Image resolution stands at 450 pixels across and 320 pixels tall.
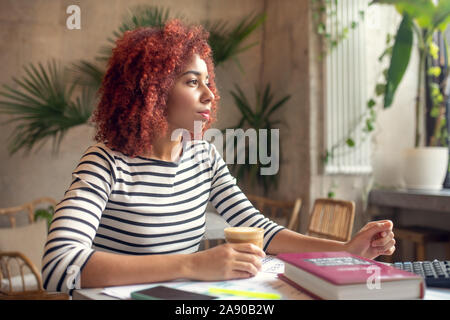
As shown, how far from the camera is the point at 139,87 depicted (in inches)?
50.4

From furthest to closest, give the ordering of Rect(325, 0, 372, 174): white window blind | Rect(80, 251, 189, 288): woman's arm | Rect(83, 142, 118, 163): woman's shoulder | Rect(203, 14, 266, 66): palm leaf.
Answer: Rect(203, 14, 266, 66): palm leaf
Rect(325, 0, 372, 174): white window blind
Rect(83, 142, 118, 163): woman's shoulder
Rect(80, 251, 189, 288): woman's arm

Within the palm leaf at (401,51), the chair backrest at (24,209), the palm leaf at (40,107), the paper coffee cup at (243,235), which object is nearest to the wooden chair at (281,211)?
the palm leaf at (401,51)

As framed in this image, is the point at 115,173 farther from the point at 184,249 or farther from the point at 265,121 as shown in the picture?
the point at 265,121

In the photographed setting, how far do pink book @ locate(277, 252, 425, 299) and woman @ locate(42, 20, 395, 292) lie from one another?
0.31 m

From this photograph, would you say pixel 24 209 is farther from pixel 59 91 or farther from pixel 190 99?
pixel 190 99

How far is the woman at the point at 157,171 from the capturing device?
110cm

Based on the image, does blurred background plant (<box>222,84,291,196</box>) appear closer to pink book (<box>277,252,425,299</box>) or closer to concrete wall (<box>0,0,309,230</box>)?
concrete wall (<box>0,0,309,230</box>)

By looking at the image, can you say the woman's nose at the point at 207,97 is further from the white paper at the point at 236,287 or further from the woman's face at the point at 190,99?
the white paper at the point at 236,287

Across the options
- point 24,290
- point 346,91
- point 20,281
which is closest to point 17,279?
point 20,281

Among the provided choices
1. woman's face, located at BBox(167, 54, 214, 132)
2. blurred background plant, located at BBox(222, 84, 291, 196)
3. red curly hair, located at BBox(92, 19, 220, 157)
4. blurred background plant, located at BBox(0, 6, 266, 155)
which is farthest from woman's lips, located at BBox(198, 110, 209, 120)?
blurred background plant, located at BBox(222, 84, 291, 196)

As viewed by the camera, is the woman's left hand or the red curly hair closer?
the woman's left hand

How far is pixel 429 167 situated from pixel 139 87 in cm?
214

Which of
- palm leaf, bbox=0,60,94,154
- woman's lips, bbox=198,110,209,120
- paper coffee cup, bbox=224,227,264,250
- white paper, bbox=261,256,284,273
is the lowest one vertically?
white paper, bbox=261,256,284,273

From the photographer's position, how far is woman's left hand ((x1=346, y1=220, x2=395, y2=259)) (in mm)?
1089
